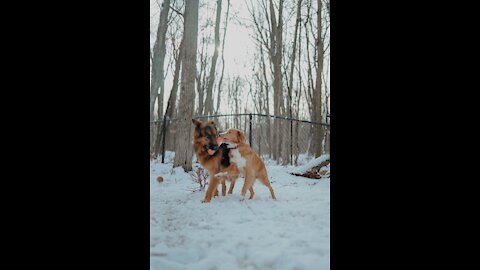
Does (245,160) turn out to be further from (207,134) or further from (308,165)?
(308,165)

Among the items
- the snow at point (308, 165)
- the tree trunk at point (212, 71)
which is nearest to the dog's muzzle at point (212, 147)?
the tree trunk at point (212, 71)

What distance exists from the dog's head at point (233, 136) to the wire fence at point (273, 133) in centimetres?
3

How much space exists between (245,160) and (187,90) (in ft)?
1.51

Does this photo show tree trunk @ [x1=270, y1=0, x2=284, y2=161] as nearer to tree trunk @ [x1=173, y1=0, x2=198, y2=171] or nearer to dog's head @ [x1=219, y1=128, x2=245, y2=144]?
dog's head @ [x1=219, y1=128, x2=245, y2=144]

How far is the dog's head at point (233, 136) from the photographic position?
104 cm

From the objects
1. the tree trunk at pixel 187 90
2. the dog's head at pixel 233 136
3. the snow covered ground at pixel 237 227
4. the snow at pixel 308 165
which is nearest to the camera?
the snow covered ground at pixel 237 227

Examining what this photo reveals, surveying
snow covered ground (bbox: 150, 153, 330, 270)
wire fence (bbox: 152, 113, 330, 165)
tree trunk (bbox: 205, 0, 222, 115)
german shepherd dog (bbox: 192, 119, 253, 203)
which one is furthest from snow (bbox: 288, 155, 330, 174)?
tree trunk (bbox: 205, 0, 222, 115)

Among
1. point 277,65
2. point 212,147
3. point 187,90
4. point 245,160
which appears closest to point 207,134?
point 212,147

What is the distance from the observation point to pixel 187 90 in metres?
1.28

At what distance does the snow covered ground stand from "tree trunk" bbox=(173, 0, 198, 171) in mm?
A: 74

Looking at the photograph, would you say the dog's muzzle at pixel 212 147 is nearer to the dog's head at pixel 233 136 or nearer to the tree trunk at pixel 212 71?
the dog's head at pixel 233 136
